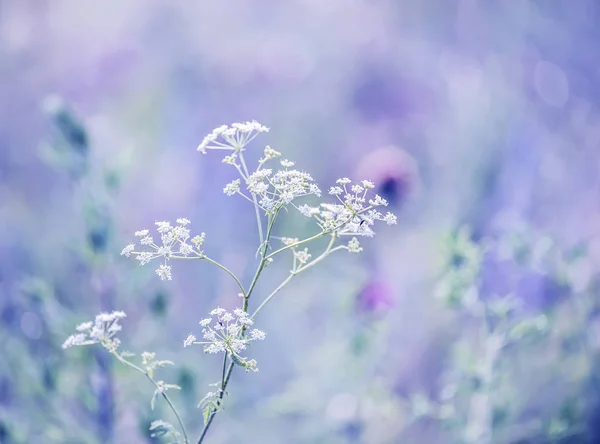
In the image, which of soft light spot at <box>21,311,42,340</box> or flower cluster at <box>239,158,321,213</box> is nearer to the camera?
flower cluster at <box>239,158,321,213</box>

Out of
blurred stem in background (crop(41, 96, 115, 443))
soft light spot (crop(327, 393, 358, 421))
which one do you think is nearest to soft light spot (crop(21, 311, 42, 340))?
blurred stem in background (crop(41, 96, 115, 443))

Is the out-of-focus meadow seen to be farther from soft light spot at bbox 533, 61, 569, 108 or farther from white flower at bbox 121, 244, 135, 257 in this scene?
white flower at bbox 121, 244, 135, 257

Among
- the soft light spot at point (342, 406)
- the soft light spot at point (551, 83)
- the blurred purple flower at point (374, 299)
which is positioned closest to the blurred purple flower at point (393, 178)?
the blurred purple flower at point (374, 299)

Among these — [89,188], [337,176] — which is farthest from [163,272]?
[337,176]

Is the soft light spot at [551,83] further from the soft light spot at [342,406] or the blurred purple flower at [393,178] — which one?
the soft light spot at [342,406]

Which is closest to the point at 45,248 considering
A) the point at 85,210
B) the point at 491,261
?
the point at 85,210

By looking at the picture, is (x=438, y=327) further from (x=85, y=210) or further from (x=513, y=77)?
(x=85, y=210)
